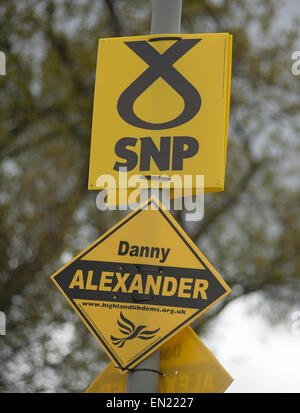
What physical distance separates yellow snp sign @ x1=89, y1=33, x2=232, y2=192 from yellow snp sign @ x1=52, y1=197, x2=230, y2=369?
0.34m

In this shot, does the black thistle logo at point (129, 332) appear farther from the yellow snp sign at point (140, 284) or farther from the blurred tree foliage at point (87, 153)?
the blurred tree foliage at point (87, 153)

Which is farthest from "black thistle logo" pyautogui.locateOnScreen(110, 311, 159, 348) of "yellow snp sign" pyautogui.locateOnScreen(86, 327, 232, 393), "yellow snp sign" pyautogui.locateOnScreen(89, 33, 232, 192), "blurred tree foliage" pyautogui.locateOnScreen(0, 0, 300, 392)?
"blurred tree foliage" pyautogui.locateOnScreen(0, 0, 300, 392)

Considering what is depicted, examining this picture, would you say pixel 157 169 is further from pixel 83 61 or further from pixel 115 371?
pixel 83 61

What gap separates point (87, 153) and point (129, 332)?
10.3 m

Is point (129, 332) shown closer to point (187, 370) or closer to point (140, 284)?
point (140, 284)

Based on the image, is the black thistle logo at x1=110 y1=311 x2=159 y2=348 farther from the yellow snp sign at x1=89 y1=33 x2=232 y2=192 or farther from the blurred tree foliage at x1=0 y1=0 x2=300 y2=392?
the blurred tree foliage at x1=0 y1=0 x2=300 y2=392

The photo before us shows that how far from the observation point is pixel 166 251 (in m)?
4.18

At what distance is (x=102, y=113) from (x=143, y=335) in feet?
5.18

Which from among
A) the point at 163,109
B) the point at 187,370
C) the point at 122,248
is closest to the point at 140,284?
the point at 122,248

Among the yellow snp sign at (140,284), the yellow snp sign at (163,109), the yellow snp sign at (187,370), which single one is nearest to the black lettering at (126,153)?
the yellow snp sign at (163,109)

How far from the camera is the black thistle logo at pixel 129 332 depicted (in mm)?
4008

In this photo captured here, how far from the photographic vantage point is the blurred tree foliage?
503 inches

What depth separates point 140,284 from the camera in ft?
13.4

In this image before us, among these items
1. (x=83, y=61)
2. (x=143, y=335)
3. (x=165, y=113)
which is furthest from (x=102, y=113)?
(x=83, y=61)
